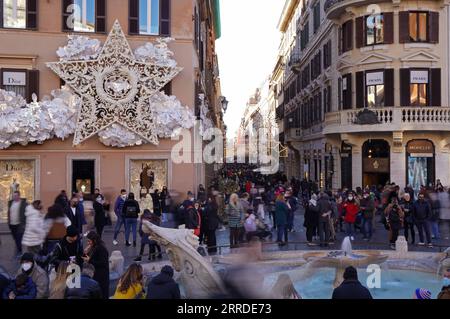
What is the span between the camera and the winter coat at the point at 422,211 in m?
16.4

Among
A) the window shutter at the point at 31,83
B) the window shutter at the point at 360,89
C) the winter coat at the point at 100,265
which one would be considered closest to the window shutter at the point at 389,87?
the window shutter at the point at 360,89

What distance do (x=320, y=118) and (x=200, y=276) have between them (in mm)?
30178

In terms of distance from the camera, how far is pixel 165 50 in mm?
22484

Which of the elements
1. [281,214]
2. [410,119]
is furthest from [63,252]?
[410,119]

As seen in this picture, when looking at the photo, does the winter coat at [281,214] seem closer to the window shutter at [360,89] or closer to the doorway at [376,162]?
the doorway at [376,162]

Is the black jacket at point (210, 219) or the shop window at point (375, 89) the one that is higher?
the shop window at point (375, 89)

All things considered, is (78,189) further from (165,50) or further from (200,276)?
(200,276)

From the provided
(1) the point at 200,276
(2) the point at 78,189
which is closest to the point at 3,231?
(2) the point at 78,189

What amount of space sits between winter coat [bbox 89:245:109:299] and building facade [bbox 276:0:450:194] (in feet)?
73.7

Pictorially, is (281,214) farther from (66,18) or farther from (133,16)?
(66,18)

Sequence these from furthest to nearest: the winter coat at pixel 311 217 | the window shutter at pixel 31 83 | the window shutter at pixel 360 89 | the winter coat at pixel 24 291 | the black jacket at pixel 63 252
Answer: the window shutter at pixel 360 89 < the window shutter at pixel 31 83 < the winter coat at pixel 311 217 < the black jacket at pixel 63 252 < the winter coat at pixel 24 291

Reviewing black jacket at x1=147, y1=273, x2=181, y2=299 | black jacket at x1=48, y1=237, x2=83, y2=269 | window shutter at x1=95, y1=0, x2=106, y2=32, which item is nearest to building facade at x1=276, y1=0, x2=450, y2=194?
window shutter at x1=95, y1=0, x2=106, y2=32

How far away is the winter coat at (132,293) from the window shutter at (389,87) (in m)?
24.1

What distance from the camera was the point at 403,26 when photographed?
94.5ft
